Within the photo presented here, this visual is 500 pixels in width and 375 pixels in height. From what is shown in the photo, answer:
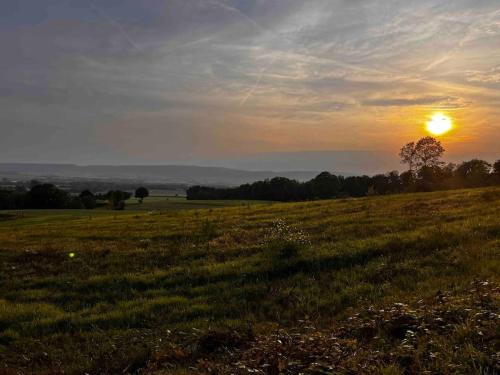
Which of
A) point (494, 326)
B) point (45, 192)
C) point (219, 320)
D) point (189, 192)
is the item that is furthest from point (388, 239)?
point (189, 192)

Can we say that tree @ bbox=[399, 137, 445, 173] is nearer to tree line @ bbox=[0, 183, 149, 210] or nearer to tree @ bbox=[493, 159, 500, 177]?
tree @ bbox=[493, 159, 500, 177]

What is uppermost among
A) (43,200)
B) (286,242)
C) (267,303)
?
(286,242)

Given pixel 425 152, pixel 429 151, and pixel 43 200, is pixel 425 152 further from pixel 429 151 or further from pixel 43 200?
pixel 43 200

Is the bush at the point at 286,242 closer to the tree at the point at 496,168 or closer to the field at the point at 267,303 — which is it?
the field at the point at 267,303

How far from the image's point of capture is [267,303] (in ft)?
38.1

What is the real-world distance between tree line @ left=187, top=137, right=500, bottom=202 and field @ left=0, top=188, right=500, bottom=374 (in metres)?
55.5

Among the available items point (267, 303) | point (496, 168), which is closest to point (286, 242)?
point (267, 303)

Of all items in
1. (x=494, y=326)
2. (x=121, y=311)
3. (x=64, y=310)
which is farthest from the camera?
(x=64, y=310)

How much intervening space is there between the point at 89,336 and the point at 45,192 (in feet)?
374

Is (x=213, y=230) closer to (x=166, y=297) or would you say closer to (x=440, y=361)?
(x=166, y=297)

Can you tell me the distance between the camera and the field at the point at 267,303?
7258 millimetres

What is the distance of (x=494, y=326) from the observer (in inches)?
283

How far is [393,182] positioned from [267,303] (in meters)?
107

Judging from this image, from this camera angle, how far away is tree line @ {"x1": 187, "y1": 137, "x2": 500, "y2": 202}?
8294 centimetres
